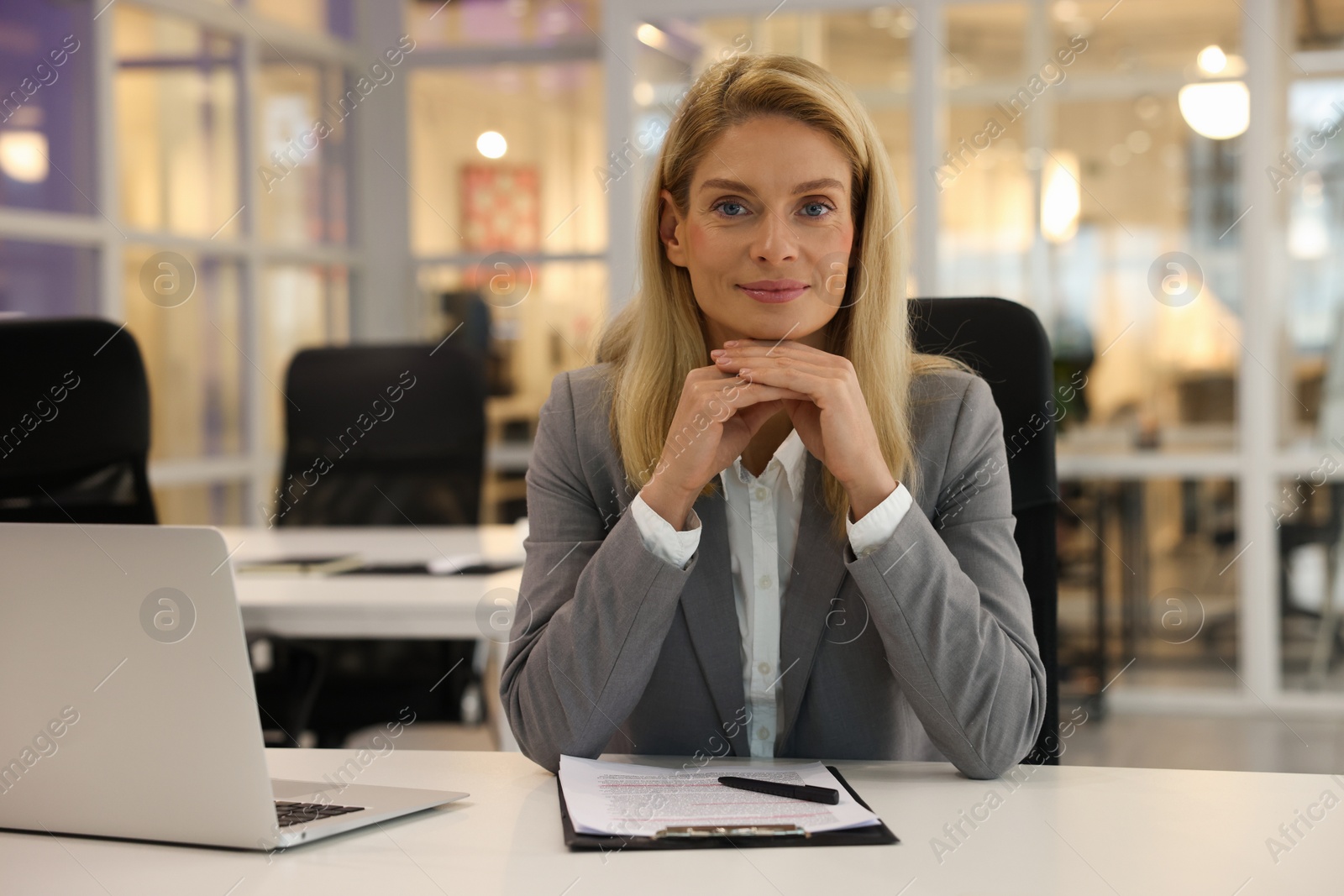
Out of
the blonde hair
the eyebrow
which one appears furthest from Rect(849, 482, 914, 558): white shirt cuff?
the eyebrow

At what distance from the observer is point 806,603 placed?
144 cm

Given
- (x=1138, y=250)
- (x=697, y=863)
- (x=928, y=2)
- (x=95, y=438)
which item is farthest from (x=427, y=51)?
(x=697, y=863)

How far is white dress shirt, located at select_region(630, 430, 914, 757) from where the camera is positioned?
4.84 feet

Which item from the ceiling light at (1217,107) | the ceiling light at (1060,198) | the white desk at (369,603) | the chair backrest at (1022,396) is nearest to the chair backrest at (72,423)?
the white desk at (369,603)

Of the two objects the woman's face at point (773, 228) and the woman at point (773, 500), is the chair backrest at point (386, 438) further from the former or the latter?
the woman's face at point (773, 228)

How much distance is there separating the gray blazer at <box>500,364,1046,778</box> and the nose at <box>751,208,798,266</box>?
24cm

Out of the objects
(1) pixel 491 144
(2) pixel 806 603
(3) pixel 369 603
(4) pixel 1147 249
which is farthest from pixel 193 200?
(2) pixel 806 603

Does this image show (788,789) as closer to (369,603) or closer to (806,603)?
(806,603)

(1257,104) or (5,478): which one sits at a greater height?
(1257,104)

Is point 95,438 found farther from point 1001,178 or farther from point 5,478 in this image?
point 1001,178

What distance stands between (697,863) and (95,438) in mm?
1948

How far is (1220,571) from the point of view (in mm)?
4789

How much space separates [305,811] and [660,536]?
442mm

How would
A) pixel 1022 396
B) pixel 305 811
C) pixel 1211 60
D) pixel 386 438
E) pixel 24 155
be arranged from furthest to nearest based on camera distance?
pixel 1211 60 → pixel 24 155 → pixel 386 438 → pixel 1022 396 → pixel 305 811
